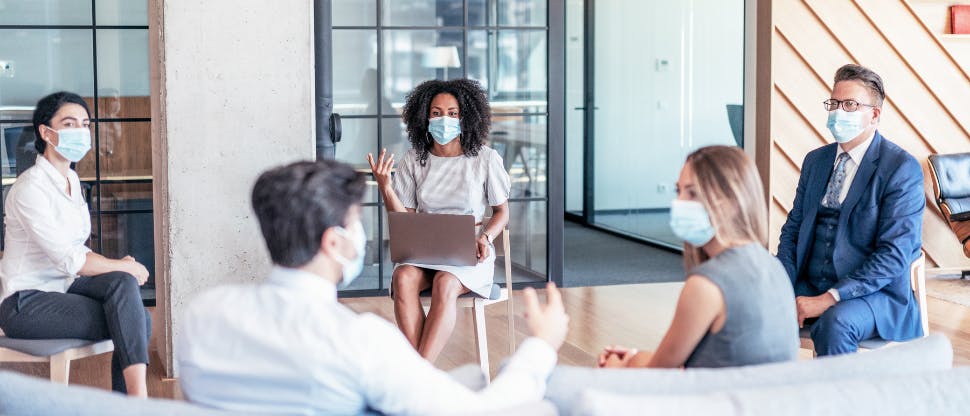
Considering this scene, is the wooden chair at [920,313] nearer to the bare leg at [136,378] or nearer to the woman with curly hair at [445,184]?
the woman with curly hair at [445,184]

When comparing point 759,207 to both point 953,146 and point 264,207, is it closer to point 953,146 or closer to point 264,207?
point 264,207

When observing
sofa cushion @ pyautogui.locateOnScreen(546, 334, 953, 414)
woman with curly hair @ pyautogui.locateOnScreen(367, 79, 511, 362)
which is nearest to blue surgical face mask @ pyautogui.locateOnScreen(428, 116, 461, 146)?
woman with curly hair @ pyautogui.locateOnScreen(367, 79, 511, 362)

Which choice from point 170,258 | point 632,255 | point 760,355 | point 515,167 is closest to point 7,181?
point 170,258

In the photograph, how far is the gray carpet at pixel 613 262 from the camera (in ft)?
23.7

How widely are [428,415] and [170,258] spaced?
2.89 meters

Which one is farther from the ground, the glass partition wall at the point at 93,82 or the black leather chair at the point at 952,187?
the glass partition wall at the point at 93,82

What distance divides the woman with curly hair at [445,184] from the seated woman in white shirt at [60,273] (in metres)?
1.03

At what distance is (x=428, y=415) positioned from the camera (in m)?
1.84

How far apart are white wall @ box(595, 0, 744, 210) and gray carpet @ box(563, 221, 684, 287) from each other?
18.3 inches

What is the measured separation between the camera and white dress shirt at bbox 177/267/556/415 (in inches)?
72.7

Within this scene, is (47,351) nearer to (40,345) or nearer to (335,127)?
(40,345)

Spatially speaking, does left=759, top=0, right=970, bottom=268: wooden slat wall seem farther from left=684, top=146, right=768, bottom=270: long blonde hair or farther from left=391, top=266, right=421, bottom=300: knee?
left=684, top=146, right=768, bottom=270: long blonde hair

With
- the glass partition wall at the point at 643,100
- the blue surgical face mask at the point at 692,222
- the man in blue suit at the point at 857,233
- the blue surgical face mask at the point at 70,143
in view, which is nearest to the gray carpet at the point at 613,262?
the glass partition wall at the point at 643,100

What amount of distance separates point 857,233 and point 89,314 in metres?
2.51
